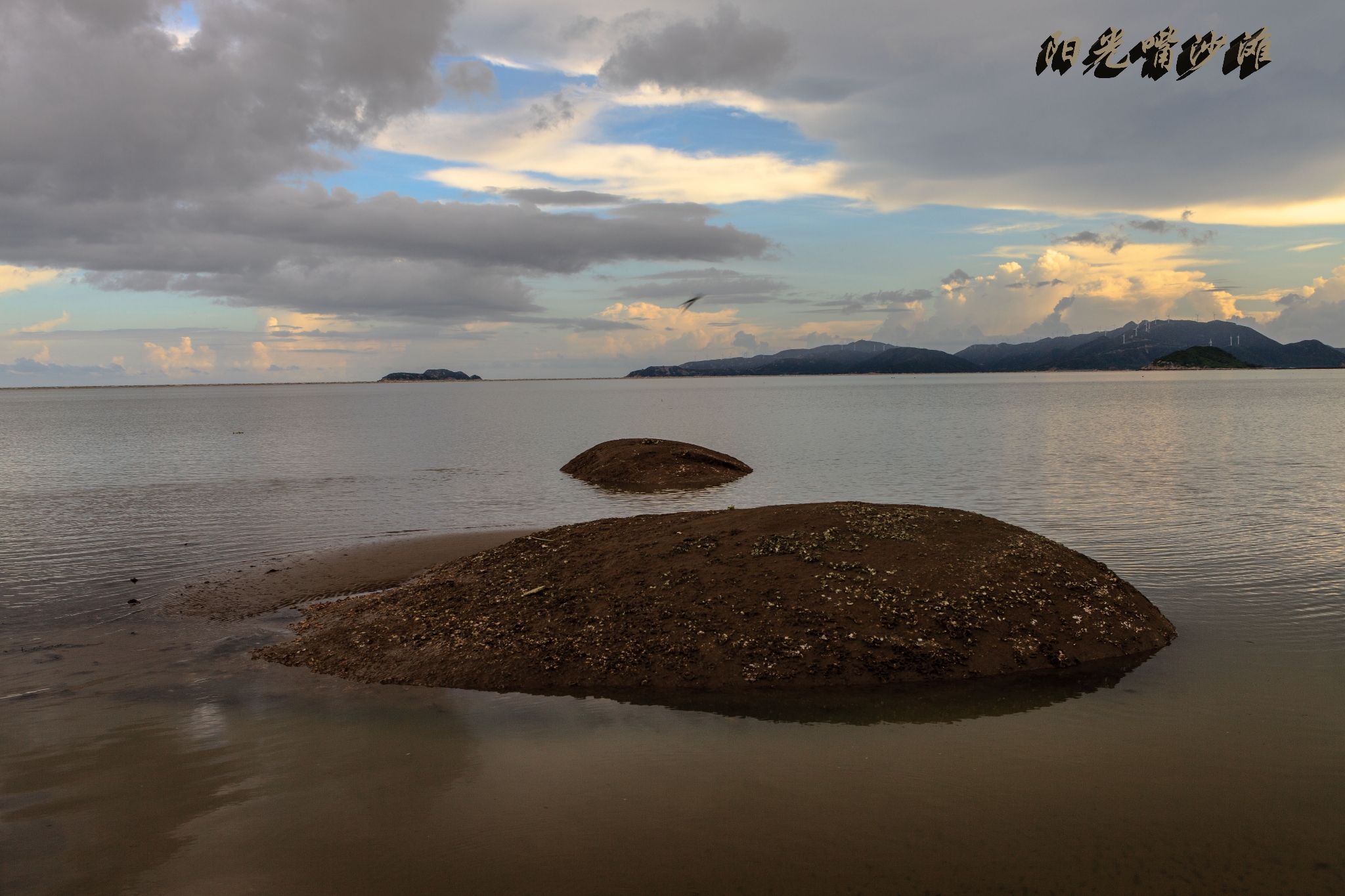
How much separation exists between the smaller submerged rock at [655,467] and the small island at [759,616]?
67.7 feet

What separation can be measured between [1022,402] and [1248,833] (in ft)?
413

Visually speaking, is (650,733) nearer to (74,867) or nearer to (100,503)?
(74,867)

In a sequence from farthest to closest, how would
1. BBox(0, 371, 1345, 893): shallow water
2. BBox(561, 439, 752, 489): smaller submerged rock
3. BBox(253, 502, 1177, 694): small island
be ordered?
BBox(561, 439, 752, 489): smaller submerged rock → BBox(253, 502, 1177, 694): small island → BBox(0, 371, 1345, 893): shallow water

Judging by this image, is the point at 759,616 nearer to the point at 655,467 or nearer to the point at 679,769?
the point at 679,769

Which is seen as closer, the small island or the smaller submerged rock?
the small island

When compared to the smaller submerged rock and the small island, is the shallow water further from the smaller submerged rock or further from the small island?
the smaller submerged rock

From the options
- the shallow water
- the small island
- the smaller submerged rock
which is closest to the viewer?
the shallow water

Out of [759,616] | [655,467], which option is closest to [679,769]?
[759,616]

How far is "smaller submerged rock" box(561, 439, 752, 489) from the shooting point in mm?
36531

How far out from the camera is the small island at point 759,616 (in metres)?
11.9

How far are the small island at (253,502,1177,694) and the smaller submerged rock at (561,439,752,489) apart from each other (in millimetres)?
20634

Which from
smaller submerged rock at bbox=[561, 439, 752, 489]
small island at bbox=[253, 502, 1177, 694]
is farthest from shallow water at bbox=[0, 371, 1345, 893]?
smaller submerged rock at bbox=[561, 439, 752, 489]

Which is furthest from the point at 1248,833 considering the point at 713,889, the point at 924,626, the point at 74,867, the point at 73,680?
the point at 73,680

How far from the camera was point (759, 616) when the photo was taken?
41.3 ft
